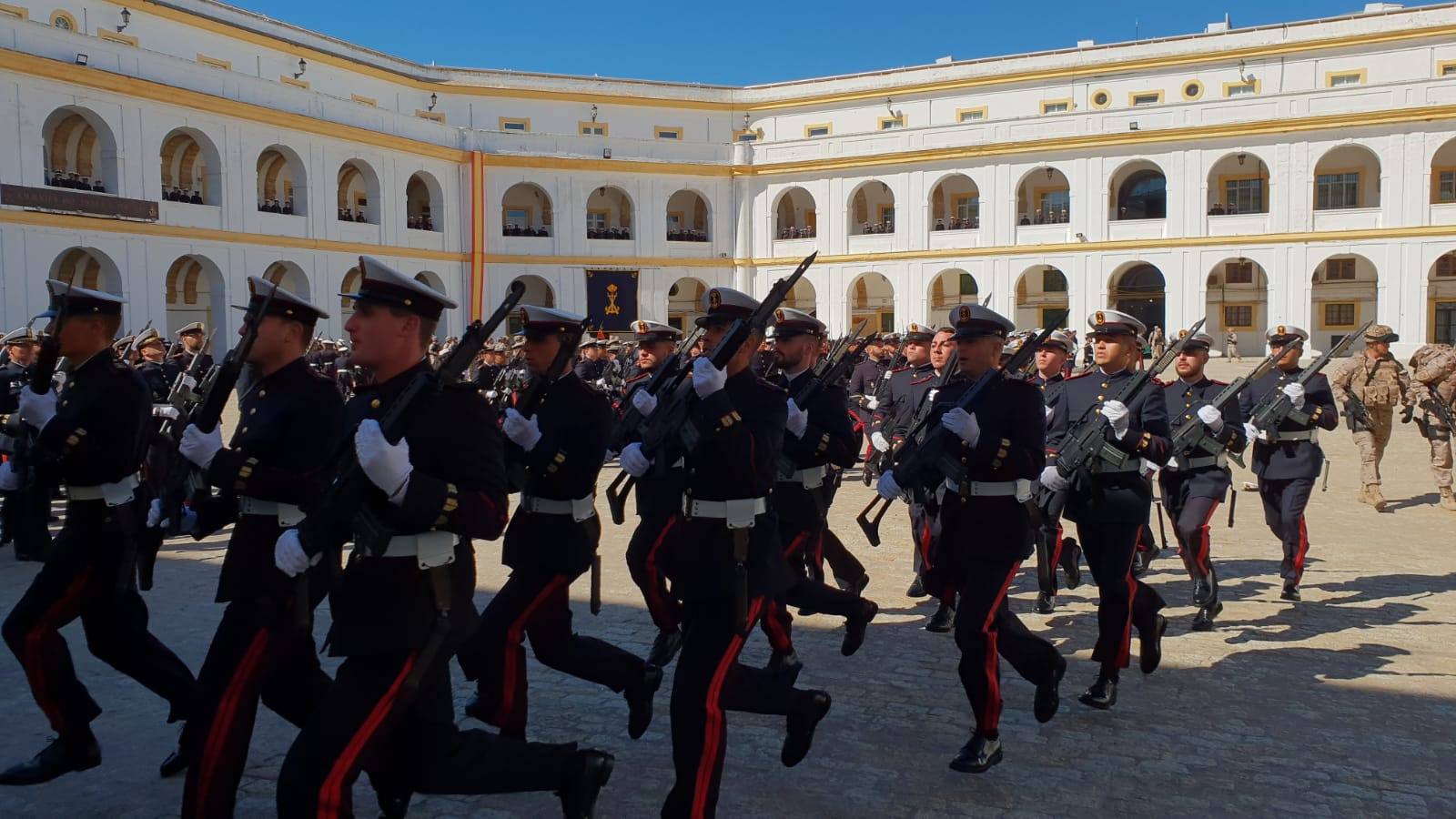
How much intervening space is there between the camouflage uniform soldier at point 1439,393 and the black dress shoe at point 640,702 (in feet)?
35.0

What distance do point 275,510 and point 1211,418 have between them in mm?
5573

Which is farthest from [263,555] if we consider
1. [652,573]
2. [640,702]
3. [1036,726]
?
[1036,726]

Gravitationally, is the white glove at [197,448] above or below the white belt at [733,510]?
above

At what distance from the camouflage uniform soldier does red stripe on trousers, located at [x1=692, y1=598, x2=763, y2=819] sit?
11.0 metres

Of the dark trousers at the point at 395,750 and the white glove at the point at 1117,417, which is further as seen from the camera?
the white glove at the point at 1117,417

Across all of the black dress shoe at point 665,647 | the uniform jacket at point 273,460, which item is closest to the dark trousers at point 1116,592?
the black dress shoe at point 665,647

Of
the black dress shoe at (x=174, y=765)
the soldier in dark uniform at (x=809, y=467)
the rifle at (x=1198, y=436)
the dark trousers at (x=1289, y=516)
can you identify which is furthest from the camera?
the dark trousers at (x=1289, y=516)

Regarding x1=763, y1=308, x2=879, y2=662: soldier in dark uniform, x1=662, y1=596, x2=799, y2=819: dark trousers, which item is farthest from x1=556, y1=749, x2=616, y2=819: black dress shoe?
x1=763, y1=308, x2=879, y2=662: soldier in dark uniform

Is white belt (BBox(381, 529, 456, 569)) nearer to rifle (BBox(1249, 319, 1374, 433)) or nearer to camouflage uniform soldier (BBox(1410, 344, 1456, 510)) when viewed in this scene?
rifle (BBox(1249, 319, 1374, 433))

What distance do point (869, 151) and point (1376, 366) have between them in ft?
97.6

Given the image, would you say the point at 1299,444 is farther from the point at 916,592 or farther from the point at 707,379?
the point at 707,379

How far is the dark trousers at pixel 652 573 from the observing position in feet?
20.2

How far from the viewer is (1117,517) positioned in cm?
585

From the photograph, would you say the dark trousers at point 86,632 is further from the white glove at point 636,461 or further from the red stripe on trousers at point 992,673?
the red stripe on trousers at point 992,673
